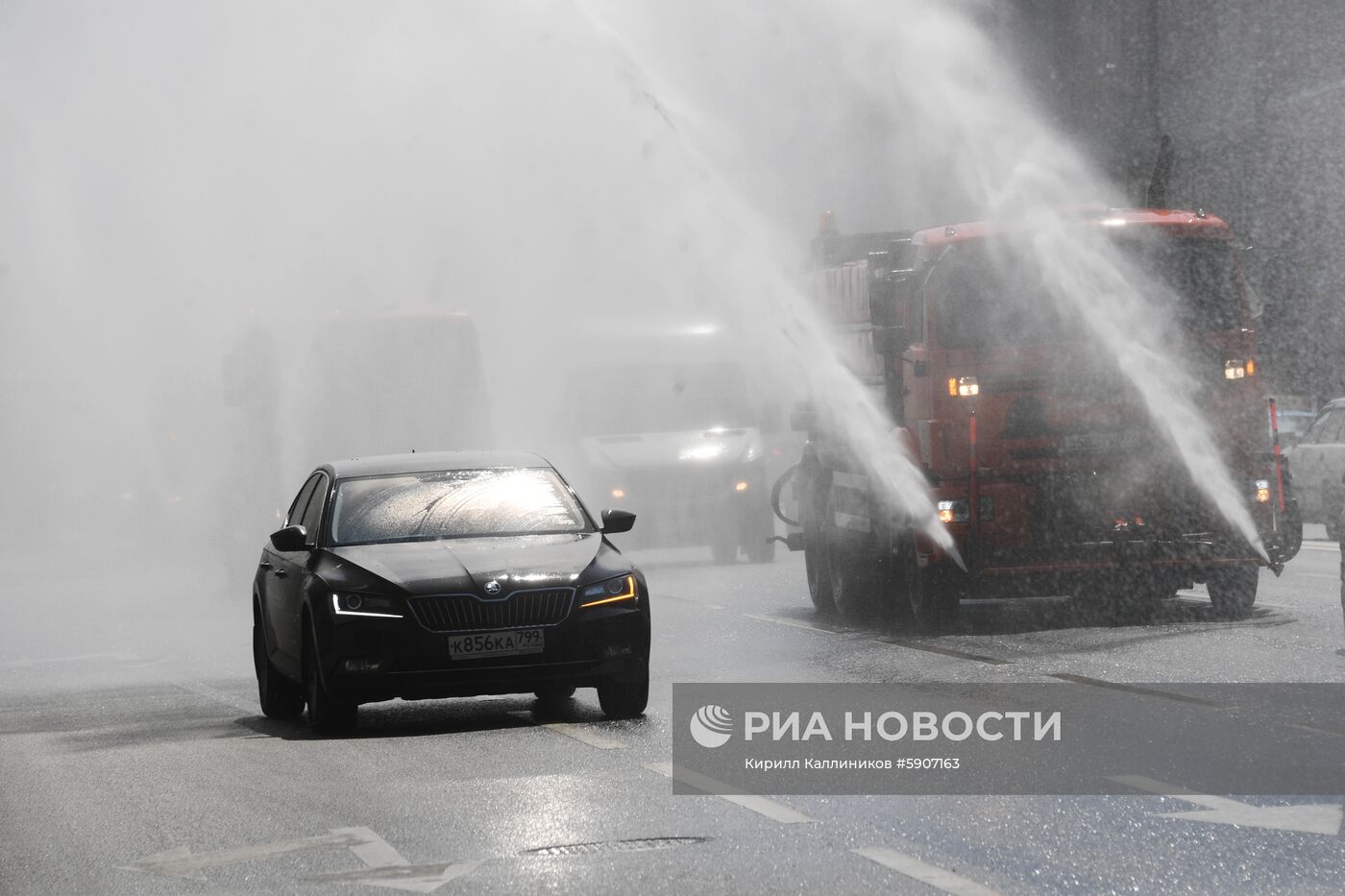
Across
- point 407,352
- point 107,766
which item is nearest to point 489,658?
point 107,766

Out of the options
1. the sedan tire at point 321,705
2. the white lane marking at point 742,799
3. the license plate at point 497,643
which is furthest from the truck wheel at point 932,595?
the white lane marking at point 742,799

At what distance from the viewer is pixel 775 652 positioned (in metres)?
14.2

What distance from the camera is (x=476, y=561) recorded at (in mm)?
10836

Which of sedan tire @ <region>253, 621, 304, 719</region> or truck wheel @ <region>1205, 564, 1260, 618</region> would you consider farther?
truck wheel @ <region>1205, 564, 1260, 618</region>

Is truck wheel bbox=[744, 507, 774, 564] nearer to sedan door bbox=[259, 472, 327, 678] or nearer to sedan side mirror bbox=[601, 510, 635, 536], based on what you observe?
sedan door bbox=[259, 472, 327, 678]

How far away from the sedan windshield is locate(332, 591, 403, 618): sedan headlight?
808mm

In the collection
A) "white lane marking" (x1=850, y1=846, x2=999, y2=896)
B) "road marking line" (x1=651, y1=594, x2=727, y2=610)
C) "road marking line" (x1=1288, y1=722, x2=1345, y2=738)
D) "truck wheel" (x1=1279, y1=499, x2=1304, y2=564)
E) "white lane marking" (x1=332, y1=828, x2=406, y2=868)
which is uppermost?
"truck wheel" (x1=1279, y1=499, x2=1304, y2=564)

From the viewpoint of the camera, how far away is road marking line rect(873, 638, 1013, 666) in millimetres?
12914

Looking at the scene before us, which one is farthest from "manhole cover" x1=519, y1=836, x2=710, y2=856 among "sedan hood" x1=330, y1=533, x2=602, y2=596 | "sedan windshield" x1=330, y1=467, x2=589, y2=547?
"sedan windshield" x1=330, y1=467, x2=589, y2=547

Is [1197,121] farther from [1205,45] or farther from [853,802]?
[853,802]

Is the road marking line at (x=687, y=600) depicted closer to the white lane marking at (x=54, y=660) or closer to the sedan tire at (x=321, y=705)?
the white lane marking at (x=54, y=660)

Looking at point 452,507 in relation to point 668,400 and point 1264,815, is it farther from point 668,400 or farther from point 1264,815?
point 668,400

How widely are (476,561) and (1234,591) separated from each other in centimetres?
695

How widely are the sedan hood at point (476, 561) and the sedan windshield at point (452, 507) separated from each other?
0.16m
